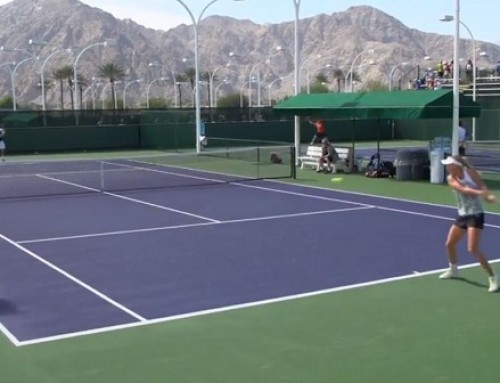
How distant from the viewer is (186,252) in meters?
12.8

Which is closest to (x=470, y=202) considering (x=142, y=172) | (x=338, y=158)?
(x=338, y=158)

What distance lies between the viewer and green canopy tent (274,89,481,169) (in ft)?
73.2

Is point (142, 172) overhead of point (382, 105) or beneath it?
beneath

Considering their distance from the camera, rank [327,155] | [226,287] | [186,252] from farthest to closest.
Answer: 1. [327,155]
2. [186,252]
3. [226,287]

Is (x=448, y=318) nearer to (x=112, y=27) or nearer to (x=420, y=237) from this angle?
(x=420, y=237)

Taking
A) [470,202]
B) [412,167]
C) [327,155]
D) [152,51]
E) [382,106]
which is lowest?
[412,167]

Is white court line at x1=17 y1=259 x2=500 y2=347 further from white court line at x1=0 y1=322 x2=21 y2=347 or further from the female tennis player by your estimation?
the female tennis player

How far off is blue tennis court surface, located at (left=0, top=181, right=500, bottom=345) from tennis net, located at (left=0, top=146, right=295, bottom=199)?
2880 mm

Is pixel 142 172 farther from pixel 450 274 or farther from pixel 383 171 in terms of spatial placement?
pixel 450 274

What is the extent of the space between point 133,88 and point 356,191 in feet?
449

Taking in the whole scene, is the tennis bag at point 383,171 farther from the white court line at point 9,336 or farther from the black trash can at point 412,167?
the white court line at point 9,336

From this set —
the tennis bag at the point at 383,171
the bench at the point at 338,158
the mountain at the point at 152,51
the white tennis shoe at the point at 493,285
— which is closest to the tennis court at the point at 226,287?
the white tennis shoe at the point at 493,285

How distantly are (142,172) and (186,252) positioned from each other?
15.5 meters

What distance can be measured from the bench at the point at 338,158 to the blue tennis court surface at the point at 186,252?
20.9 ft
